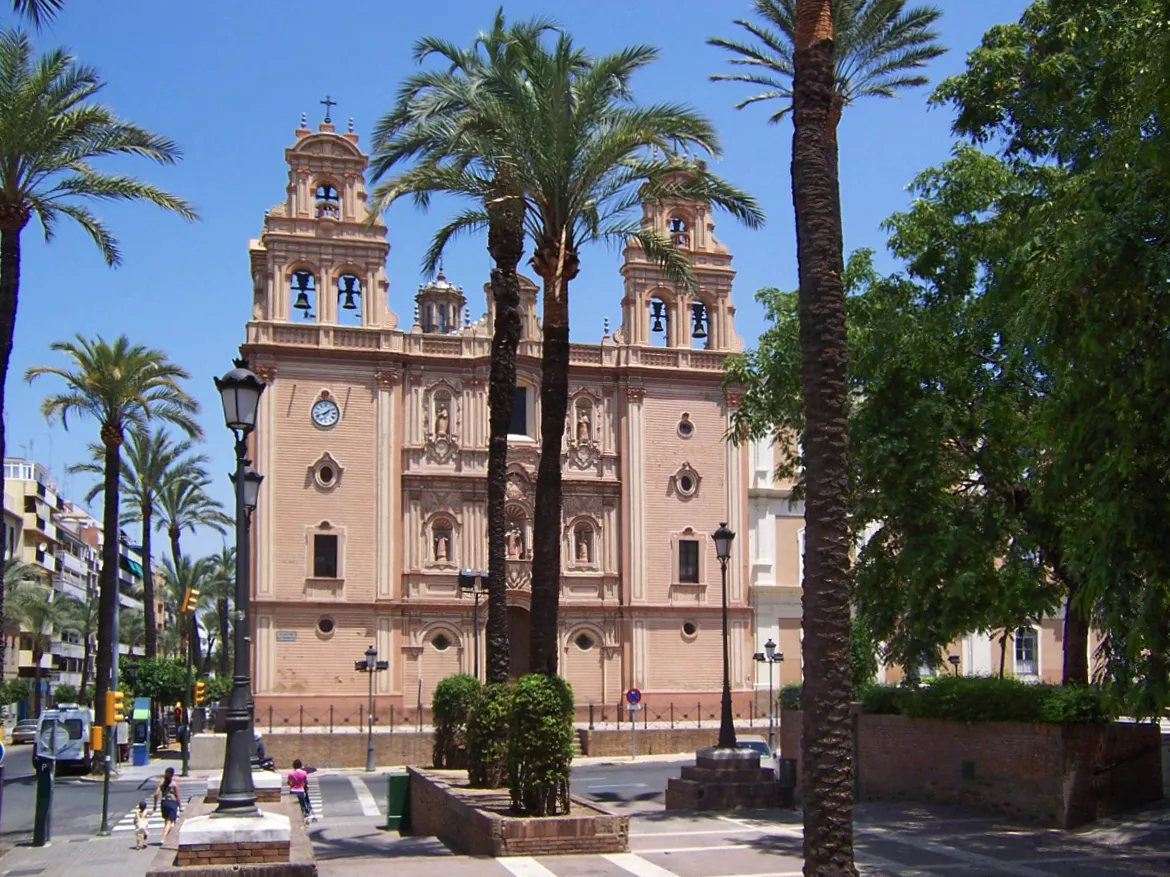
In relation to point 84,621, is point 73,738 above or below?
below

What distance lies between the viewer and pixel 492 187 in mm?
19969

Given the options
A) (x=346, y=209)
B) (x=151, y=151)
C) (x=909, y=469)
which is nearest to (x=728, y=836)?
(x=909, y=469)

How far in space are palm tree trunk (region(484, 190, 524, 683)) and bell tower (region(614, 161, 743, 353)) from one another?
87.0ft

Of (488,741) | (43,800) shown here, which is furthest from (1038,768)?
(43,800)

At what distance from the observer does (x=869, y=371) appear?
20.9m

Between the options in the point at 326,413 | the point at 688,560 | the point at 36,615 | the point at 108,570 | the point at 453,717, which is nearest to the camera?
the point at 453,717

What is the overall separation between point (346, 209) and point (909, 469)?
97.7 ft

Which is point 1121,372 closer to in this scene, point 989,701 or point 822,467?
point 822,467

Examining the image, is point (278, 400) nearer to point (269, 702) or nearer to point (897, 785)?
point (269, 702)

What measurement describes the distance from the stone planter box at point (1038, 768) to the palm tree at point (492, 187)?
283 inches

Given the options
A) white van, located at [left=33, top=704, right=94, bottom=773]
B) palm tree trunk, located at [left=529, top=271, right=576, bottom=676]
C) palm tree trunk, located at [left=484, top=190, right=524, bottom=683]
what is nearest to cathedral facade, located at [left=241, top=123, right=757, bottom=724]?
white van, located at [left=33, top=704, right=94, bottom=773]

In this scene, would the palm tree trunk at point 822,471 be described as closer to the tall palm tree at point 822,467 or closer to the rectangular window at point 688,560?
the tall palm tree at point 822,467

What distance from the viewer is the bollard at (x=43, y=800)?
75.2 ft

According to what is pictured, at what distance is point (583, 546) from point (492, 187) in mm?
28255
